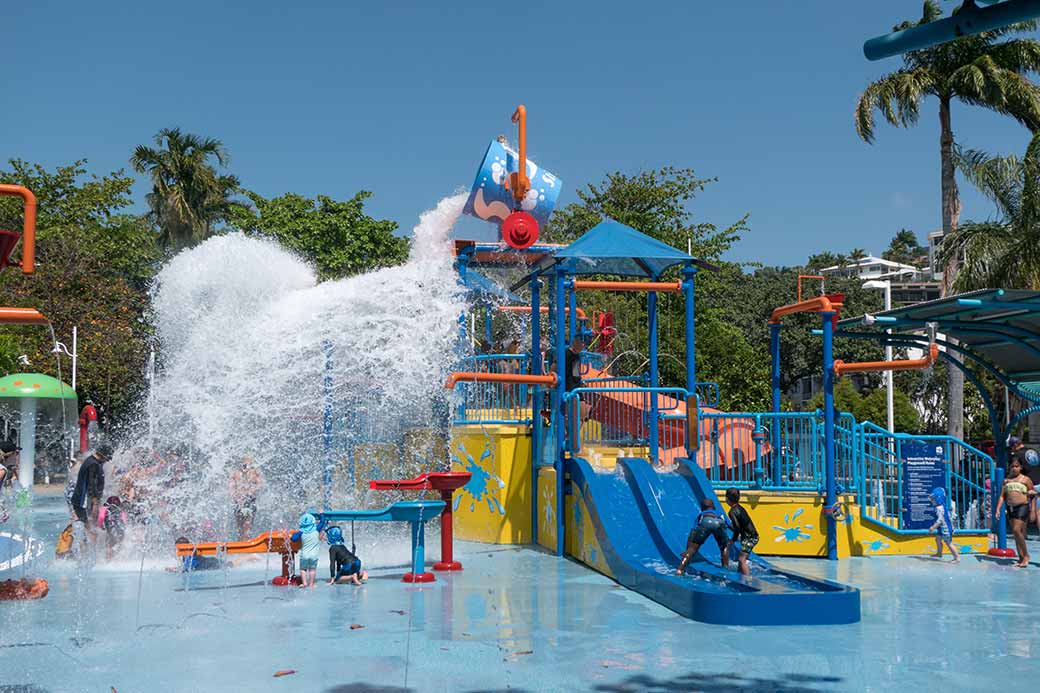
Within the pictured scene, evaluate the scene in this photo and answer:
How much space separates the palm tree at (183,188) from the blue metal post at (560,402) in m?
32.2

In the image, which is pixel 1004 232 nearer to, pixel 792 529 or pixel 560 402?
pixel 792 529

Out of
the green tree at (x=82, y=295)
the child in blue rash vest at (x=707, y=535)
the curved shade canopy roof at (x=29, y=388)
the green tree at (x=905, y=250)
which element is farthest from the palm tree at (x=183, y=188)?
the green tree at (x=905, y=250)

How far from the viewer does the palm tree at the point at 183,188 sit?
1745 inches

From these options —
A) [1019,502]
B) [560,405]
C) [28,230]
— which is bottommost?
[1019,502]

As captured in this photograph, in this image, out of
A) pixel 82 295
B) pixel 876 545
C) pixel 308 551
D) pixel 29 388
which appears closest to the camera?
pixel 308 551

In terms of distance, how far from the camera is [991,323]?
1541cm

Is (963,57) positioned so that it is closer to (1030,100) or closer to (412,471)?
(1030,100)

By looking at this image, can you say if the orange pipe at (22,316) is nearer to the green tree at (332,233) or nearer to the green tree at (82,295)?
the green tree at (82,295)

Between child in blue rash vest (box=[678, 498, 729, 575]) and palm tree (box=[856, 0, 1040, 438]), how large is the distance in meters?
17.1

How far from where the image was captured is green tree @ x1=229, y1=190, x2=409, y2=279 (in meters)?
36.6

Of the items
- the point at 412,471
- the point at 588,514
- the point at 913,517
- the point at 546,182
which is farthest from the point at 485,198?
the point at 913,517

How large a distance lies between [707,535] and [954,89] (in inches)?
822

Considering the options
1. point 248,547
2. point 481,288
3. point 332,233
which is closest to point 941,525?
point 481,288

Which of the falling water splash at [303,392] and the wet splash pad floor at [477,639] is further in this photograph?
the falling water splash at [303,392]
